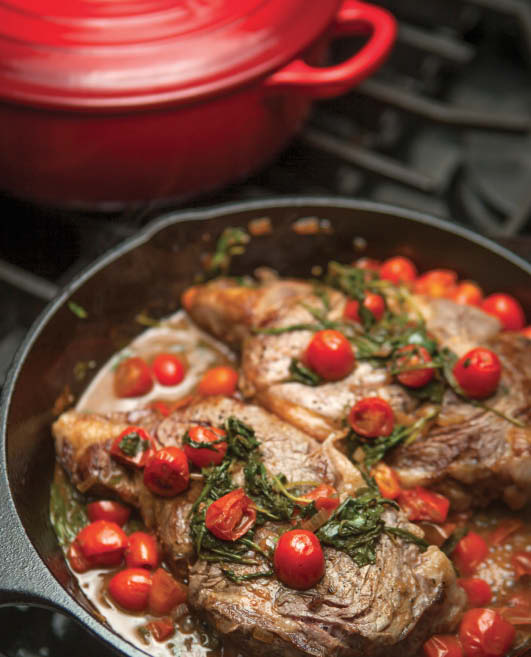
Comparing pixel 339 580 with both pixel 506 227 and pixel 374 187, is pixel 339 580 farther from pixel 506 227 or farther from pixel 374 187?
pixel 374 187

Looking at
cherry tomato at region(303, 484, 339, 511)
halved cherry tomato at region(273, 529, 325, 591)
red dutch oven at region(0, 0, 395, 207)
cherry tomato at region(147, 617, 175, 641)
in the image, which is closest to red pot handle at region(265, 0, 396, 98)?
red dutch oven at region(0, 0, 395, 207)

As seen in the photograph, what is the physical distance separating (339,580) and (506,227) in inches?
66.1

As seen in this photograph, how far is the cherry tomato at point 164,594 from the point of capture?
2049 mm

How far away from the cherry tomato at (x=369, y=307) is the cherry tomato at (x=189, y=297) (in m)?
0.56

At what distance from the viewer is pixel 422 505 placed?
86.2 inches

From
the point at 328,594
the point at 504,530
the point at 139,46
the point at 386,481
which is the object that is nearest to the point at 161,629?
the point at 328,594

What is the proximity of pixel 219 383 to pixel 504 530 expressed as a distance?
1.00m

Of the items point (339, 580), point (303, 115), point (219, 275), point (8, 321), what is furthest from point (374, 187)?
point (339, 580)

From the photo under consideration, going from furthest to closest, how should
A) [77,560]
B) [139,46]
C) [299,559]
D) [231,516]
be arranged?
[139,46]
[77,560]
[231,516]
[299,559]

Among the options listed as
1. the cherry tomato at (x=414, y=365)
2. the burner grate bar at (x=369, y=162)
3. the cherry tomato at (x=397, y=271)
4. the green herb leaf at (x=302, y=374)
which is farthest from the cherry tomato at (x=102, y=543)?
the burner grate bar at (x=369, y=162)

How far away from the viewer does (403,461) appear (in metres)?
2.25

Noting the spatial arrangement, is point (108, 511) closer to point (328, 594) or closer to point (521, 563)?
point (328, 594)

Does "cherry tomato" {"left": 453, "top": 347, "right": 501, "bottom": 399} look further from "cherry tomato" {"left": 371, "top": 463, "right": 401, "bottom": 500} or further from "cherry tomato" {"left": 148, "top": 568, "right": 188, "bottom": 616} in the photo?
"cherry tomato" {"left": 148, "top": 568, "right": 188, "bottom": 616}

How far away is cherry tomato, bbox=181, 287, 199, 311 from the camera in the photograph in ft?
8.95
